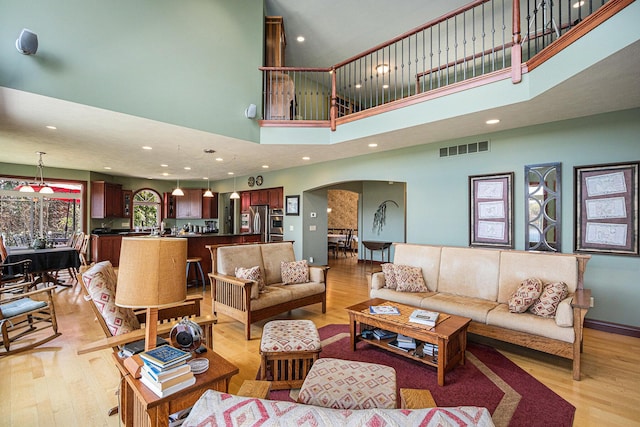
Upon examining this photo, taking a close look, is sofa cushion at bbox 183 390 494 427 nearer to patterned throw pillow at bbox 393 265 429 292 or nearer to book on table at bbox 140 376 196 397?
book on table at bbox 140 376 196 397

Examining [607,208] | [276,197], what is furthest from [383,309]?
[276,197]

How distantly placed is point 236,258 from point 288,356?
79.9 inches

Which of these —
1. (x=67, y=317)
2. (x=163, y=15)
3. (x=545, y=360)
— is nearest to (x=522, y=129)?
(x=545, y=360)

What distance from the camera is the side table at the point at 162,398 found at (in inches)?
52.6

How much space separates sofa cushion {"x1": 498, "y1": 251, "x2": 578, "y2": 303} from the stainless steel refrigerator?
592cm

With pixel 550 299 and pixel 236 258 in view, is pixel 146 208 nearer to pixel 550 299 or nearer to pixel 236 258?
pixel 236 258

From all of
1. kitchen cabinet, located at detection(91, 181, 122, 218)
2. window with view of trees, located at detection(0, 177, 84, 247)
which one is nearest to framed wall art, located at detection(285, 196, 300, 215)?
kitchen cabinet, located at detection(91, 181, 122, 218)

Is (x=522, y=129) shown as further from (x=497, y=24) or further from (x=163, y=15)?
(x=163, y=15)

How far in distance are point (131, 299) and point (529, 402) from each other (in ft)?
9.38

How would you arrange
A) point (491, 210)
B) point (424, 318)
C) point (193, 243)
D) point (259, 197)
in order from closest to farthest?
1. point (424, 318)
2. point (491, 210)
3. point (193, 243)
4. point (259, 197)

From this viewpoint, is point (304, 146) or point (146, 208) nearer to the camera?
point (304, 146)

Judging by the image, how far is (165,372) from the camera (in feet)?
4.50

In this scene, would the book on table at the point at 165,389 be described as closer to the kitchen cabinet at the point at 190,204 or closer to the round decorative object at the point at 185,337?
the round decorative object at the point at 185,337

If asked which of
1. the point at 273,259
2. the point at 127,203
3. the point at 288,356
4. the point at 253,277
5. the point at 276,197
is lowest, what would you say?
the point at 288,356
